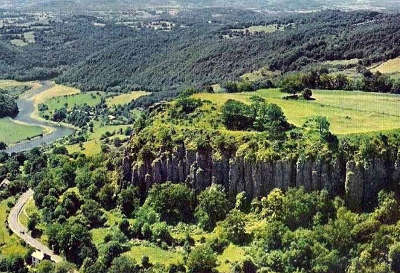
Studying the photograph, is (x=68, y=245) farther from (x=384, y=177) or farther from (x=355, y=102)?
(x=355, y=102)

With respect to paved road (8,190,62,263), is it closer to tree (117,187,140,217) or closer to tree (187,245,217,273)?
tree (117,187,140,217)

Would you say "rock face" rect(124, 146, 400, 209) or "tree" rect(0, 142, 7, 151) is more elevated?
"rock face" rect(124, 146, 400, 209)

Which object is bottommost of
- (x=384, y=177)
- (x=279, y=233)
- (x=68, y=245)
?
(x=68, y=245)

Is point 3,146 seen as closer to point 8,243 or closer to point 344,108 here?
point 8,243

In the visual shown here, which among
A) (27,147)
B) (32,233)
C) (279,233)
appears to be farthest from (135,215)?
(27,147)

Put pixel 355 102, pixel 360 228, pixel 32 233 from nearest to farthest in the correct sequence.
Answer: pixel 360 228 → pixel 32 233 → pixel 355 102

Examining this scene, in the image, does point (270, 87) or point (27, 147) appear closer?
point (270, 87)

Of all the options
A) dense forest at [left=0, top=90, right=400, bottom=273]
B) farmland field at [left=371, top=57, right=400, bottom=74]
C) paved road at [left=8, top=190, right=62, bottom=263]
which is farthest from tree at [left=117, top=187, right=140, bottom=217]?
farmland field at [left=371, top=57, right=400, bottom=74]

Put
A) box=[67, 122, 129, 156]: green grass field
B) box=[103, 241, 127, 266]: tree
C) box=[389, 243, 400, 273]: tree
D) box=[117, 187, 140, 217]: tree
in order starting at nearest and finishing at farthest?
box=[389, 243, 400, 273]: tree → box=[103, 241, 127, 266]: tree → box=[117, 187, 140, 217]: tree → box=[67, 122, 129, 156]: green grass field
